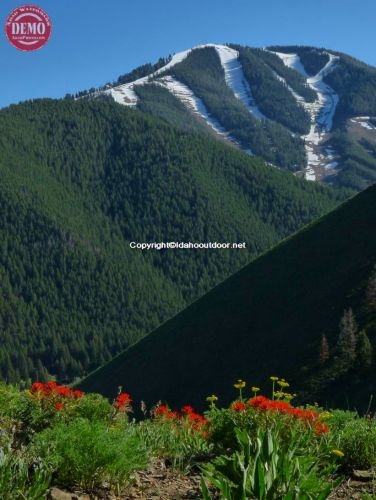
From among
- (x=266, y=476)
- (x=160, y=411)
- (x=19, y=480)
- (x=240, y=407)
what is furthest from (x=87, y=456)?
(x=160, y=411)

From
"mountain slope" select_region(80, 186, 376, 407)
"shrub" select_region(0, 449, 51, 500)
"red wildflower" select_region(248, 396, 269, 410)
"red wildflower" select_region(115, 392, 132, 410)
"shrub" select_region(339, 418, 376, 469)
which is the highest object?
"shrub" select_region(0, 449, 51, 500)

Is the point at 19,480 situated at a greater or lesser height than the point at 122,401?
Answer: greater

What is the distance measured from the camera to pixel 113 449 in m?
7.09

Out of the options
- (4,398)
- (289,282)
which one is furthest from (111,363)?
(4,398)

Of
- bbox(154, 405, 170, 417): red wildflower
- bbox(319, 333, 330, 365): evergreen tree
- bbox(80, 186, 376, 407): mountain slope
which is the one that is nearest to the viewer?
bbox(154, 405, 170, 417): red wildflower

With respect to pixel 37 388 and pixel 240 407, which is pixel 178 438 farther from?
pixel 37 388

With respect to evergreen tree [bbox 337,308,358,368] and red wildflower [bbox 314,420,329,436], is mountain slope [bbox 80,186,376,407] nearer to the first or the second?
evergreen tree [bbox 337,308,358,368]

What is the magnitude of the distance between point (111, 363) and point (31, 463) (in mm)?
112932

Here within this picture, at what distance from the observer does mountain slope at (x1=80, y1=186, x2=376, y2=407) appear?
281 feet

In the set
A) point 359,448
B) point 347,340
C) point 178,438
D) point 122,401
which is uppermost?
point 359,448

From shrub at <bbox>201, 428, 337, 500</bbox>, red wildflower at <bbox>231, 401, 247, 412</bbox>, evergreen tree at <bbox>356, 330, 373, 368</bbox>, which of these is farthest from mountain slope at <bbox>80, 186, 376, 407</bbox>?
shrub at <bbox>201, 428, 337, 500</bbox>

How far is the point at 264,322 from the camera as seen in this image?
9519 cm

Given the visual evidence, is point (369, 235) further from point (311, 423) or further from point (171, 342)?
point (311, 423)

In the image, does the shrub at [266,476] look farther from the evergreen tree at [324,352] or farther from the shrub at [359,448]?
the evergreen tree at [324,352]
